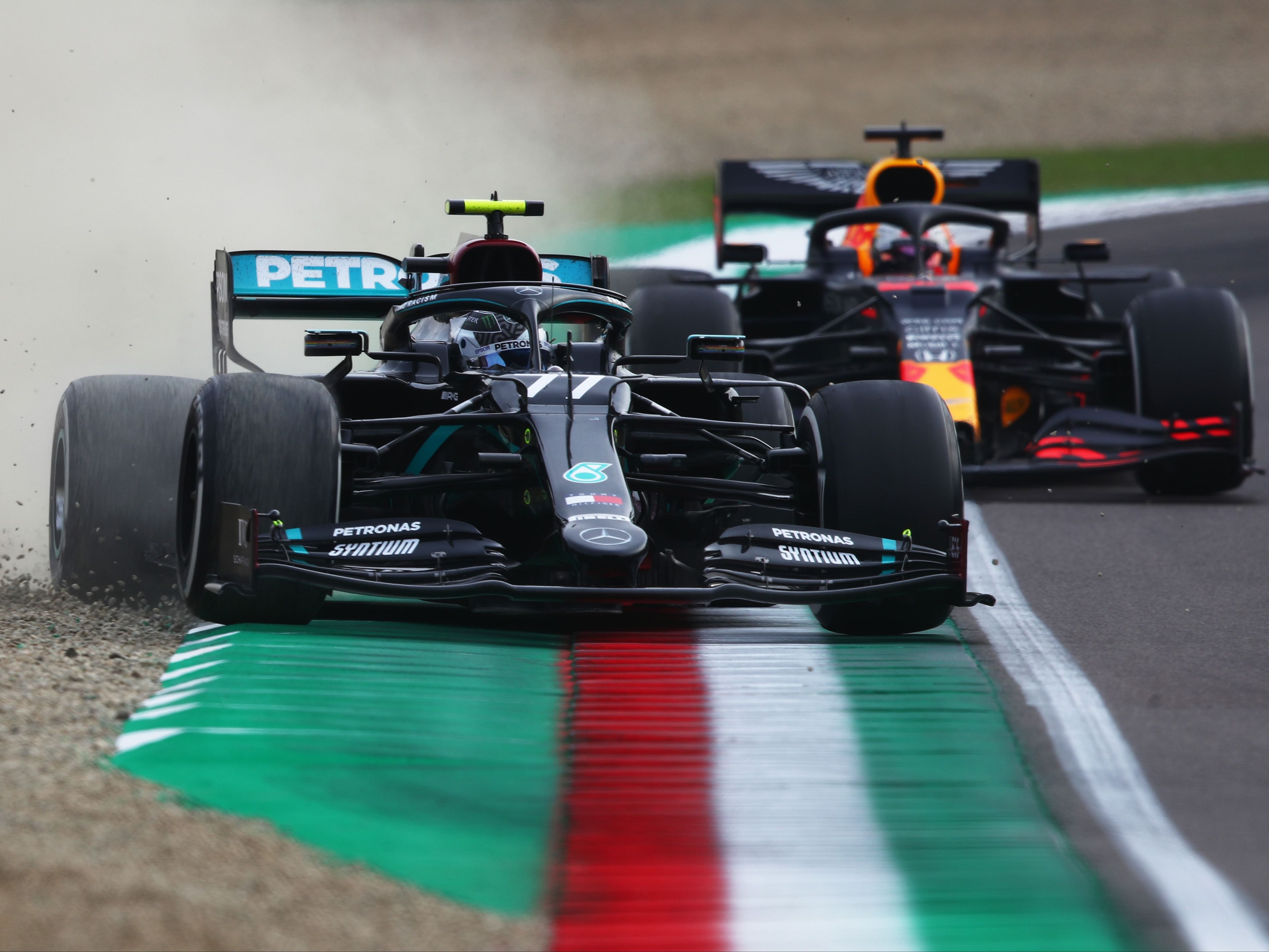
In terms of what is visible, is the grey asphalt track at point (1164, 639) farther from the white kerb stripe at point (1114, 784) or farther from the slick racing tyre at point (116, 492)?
the slick racing tyre at point (116, 492)

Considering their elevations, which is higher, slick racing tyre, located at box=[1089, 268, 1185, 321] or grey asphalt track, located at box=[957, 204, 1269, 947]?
slick racing tyre, located at box=[1089, 268, 1185, 321]

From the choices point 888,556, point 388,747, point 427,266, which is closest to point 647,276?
point 427,266

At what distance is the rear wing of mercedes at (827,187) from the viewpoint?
1597 cm

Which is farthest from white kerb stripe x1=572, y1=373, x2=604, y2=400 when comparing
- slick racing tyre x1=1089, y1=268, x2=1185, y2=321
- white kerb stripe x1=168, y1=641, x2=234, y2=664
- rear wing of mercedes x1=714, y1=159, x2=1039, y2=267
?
rear wing of mercedes x1=714, y1=159, x2=1039, y2=267

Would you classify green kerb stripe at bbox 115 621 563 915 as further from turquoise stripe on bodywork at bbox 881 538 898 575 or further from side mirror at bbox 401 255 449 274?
side mirror at bbox 401 255 449 274

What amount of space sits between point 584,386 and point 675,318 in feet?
17.3

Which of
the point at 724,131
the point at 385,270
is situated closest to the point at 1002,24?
the point at 724,131

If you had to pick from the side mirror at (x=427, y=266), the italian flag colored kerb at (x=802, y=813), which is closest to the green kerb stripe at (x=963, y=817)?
the italian flag colored kerb at (x=802, y=813)

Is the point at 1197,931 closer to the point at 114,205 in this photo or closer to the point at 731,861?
the point at 731,861

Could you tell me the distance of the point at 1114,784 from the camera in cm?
511

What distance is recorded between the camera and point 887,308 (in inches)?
498

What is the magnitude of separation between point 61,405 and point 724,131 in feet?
90.4

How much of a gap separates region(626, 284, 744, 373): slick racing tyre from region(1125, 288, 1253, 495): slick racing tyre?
251 cm

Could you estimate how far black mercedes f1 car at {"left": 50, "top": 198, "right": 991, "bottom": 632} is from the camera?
6656 mm
